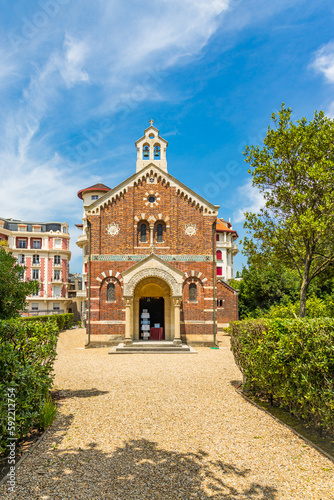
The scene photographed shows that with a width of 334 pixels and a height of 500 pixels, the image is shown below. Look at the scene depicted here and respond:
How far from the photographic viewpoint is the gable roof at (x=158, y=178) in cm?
2462

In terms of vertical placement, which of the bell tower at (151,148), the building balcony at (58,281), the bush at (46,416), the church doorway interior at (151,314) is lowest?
the bush at (46,416)

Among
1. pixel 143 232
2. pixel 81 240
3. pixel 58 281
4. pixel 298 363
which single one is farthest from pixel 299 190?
pixel 58 281

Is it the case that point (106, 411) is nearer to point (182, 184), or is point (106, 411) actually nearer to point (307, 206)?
point (307, 206)

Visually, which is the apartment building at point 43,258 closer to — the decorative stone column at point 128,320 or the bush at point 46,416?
the decorative stone column at point 128,320

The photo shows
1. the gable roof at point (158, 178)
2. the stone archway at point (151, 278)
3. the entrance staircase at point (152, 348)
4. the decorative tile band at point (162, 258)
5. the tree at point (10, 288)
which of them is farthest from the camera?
the gable roof at point (158, 178)

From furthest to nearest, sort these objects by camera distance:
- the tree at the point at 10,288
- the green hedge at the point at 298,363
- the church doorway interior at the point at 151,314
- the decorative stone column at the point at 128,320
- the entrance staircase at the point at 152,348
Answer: the church doorway interior at the point at 151,314 → the decorative stone column at the point at 128,320 → the entrance staircase at the point at 152,348 → the tree at the point at 10,288 → the green hedge at the point at 298,363

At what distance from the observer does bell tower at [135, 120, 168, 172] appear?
26.1 meters

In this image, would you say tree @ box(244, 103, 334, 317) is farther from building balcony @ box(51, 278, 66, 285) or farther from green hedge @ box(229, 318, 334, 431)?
building balcony @ box(51, 278, 66, 285)

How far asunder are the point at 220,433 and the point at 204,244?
1711 cm

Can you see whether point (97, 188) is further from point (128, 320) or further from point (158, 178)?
point (128, 320)

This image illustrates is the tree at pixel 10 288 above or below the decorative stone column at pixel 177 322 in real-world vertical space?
above

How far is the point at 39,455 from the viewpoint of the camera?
677cm

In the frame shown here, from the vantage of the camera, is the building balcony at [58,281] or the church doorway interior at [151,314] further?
the building balcony at [58,281]

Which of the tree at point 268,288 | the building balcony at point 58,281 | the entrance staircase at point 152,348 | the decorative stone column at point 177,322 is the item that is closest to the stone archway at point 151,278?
the decorative stone column at point 177,322
